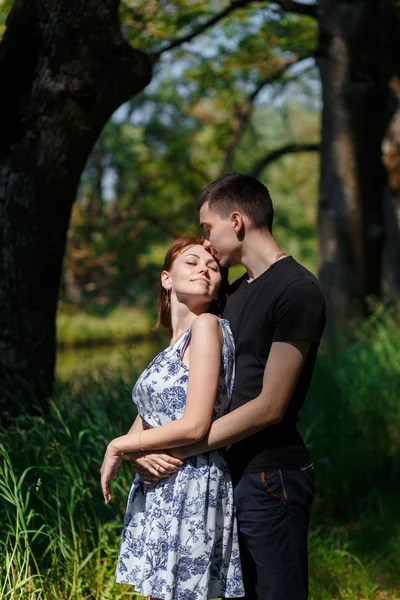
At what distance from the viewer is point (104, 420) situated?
4070 millimetres

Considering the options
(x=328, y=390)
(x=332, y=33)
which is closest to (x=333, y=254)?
(x=332, y=33)

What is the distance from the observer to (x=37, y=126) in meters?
4.55

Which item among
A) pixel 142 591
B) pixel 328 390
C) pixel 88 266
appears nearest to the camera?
pixel 142 591

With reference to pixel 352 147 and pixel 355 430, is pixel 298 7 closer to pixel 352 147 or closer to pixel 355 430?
pixel 352 147

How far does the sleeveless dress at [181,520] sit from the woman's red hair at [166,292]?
0.71 ft

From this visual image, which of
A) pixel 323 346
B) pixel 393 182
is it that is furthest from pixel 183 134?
pixel 323 346

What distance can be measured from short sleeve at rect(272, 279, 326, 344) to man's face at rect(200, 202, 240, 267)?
24 centimetres

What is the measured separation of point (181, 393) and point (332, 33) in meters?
7.08

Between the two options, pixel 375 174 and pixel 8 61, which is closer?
pixel 8 61

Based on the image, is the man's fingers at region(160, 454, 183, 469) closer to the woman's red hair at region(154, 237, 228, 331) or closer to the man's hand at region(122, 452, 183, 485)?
the man's hand at region(122, 452, 183, 485)

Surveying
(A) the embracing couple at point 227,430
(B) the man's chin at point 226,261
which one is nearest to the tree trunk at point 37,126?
(A) the embracing couple at point 227,430

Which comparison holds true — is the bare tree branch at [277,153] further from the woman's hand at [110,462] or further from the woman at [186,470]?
the woman's hand at [110,462]

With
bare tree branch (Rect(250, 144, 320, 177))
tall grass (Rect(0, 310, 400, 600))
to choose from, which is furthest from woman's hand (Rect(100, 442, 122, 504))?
bare tree branch (Rect(250, 144, 320, 177))

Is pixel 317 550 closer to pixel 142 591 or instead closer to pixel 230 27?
pixel 142 591
